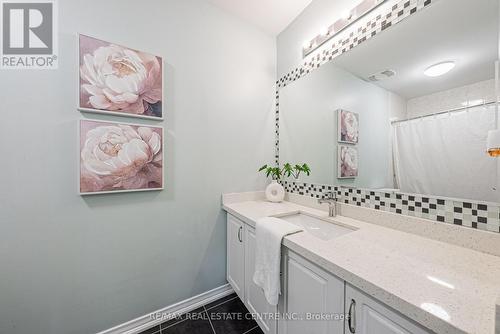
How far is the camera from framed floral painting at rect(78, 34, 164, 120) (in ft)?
3.48

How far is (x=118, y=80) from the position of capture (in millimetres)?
1139

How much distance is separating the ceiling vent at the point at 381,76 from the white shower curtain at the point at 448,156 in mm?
307

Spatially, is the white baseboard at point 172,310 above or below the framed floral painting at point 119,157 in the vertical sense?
below

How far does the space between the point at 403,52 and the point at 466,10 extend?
0.23 meters

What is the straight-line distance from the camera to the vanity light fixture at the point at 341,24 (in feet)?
3.61

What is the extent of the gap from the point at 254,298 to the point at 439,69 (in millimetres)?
1608

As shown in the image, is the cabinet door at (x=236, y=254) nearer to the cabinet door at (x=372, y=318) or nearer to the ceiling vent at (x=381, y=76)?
the cabinet door at (x=372, y=318)

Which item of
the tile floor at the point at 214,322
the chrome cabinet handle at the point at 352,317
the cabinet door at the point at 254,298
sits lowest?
the tile floor at the point at 214,322

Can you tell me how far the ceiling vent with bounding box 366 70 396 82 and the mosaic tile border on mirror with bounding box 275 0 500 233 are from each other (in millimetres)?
232

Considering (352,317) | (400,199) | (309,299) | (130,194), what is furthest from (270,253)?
(130,194)

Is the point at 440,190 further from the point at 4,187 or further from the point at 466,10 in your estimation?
the point at 4,187

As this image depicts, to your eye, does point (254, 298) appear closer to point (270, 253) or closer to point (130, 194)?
point (270, 253)

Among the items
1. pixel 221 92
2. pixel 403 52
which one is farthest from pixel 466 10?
pixel 221 92

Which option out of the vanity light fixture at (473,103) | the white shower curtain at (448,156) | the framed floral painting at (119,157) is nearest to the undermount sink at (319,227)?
the white shower curtain at (448,156)
